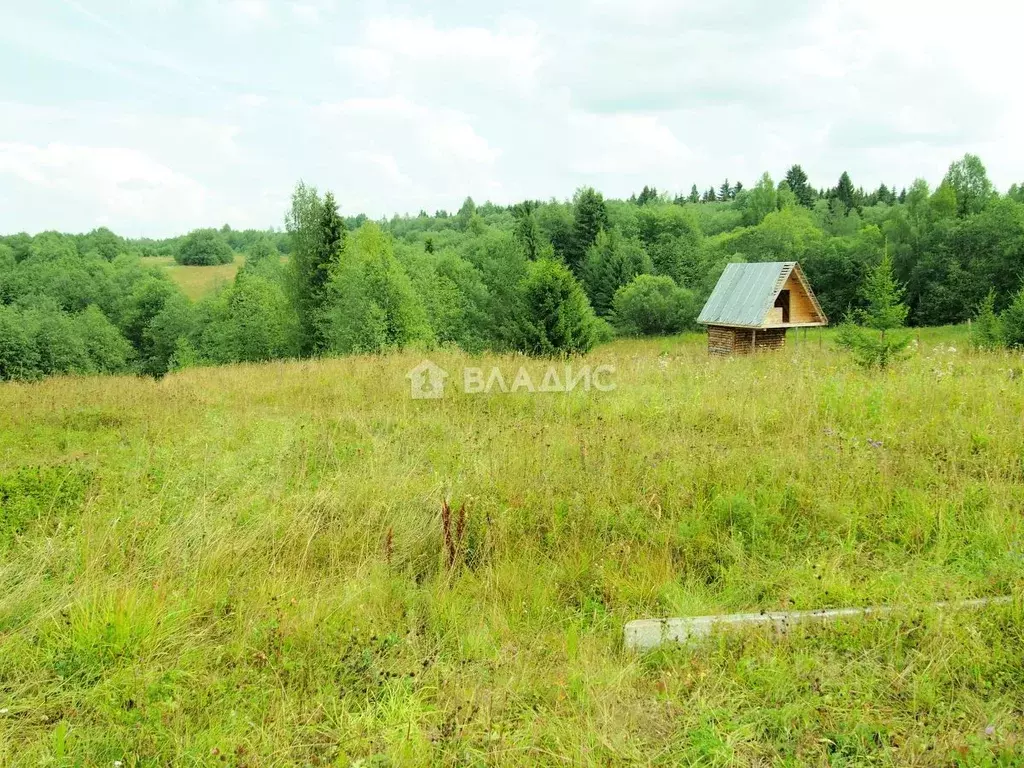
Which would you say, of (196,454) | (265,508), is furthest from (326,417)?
(265,508)

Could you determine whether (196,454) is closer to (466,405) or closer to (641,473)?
(466,405)

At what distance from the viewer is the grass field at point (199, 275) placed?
74.5m

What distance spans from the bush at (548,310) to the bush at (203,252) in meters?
82.4

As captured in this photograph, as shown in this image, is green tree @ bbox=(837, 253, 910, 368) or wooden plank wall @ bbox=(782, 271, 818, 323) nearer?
green tree @ bbox=(837, 253, 910, 368)

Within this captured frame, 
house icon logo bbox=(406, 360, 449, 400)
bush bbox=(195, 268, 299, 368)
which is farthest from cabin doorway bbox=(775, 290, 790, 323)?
bush bbox=(195, 268, 299, 368)

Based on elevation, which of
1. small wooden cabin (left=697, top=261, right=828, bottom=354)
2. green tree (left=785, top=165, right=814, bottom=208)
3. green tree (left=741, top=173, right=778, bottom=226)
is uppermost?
green tree (left=785, top=165, right=814, bottom=208)

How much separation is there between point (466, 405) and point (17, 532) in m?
4.64

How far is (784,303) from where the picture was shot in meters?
21.5

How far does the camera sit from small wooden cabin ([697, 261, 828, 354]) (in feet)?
68.1

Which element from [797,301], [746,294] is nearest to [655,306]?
[797,301]

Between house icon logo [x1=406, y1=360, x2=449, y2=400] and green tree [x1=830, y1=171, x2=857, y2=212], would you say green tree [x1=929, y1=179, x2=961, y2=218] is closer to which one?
green tree [x1=830, y1=171, x2=857, y2=212]

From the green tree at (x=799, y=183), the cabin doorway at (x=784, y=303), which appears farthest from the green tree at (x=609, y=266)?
the green tree at (x=799, y=183)

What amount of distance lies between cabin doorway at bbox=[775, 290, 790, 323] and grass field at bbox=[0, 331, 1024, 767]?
1574 centimetres

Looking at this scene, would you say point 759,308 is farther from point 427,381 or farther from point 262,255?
Answer: point 262,255
